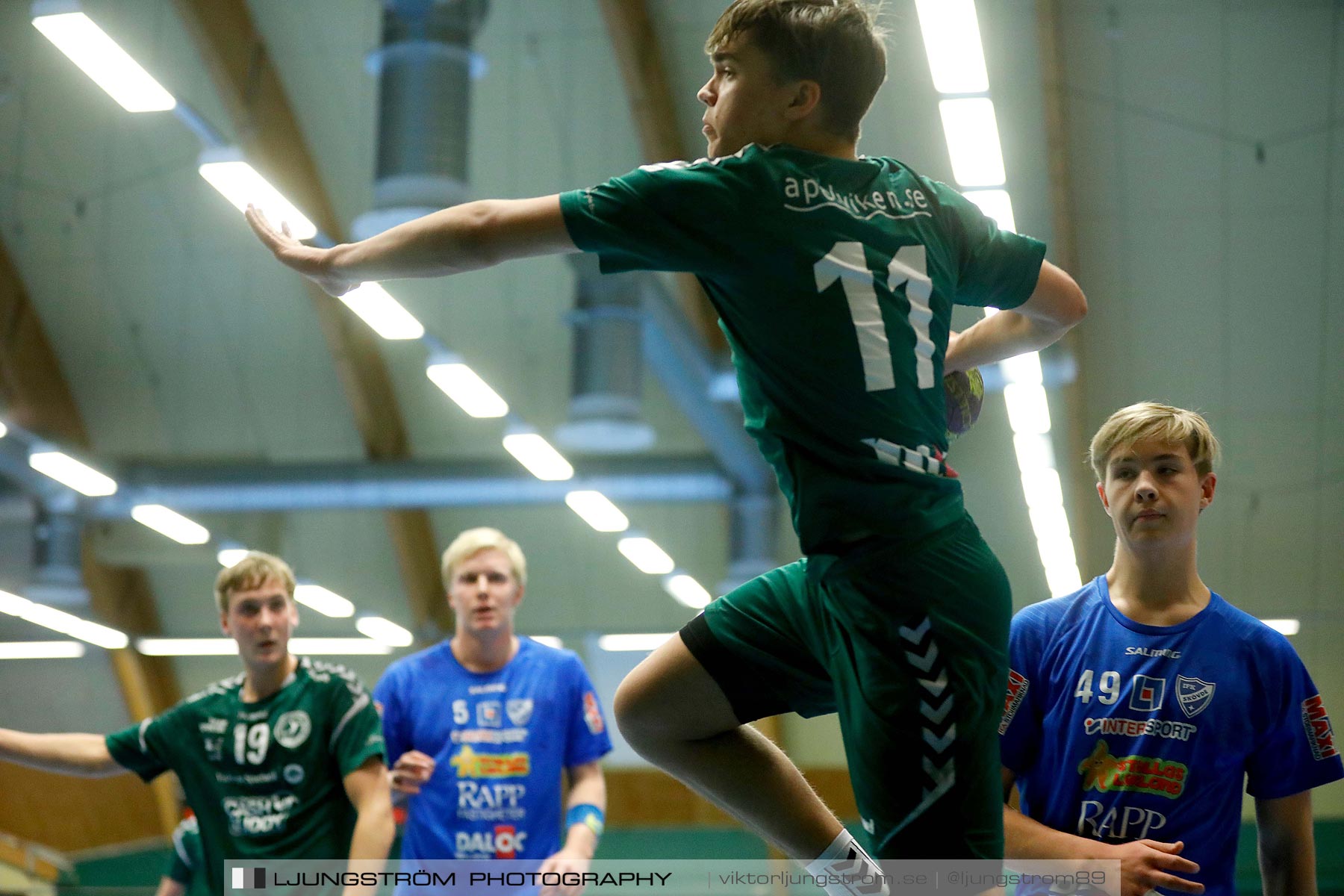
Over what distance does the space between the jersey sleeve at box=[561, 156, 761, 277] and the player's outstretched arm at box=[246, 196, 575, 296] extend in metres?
0.05

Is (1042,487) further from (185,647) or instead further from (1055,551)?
(185,647)

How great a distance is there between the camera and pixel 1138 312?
15.9 metres

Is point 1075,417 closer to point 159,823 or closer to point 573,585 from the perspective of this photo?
point 573,585

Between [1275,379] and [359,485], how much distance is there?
38.1 ft

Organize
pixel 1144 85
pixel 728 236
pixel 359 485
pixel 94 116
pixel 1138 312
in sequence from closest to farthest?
pixel 728 236 < pixel 1144 85 < pixel 1138 312 < pixel 94 116 < pixel 359 485

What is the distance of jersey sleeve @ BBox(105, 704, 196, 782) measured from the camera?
Answer: 505 centimetres

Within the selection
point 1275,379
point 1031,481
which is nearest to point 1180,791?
point 1031,481

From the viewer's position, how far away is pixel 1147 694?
10.8ft

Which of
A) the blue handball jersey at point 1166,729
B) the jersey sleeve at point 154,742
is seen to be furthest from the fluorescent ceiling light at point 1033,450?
the blue handball jersey at point 1166,729

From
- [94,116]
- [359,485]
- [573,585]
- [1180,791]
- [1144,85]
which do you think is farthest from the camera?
[573,585]

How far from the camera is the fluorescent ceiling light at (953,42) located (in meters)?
8.62

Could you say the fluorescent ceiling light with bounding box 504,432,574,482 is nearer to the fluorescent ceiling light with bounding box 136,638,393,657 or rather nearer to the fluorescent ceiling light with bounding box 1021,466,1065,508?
A: the fluorescent ceiling light with bounding box 1021,466,1065,508

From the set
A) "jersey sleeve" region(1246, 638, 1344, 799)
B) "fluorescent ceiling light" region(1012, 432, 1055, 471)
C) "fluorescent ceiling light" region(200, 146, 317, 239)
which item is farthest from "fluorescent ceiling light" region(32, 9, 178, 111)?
"fluorescent ceiling light" region(1012, 432, 1055, 471)

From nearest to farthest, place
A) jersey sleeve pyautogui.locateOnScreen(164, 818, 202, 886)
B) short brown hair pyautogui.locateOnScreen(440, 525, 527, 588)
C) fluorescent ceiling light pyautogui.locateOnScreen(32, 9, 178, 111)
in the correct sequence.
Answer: jersey sleeve pyautogui.locateOnScreen(164, 818, 202, 886) → short brown hair pyautogui.locateOnScreen(440, 525, 527, 588) → fluorescent ceiling light pyautogui.locateOnScreen(32, 9, 178, 111)
